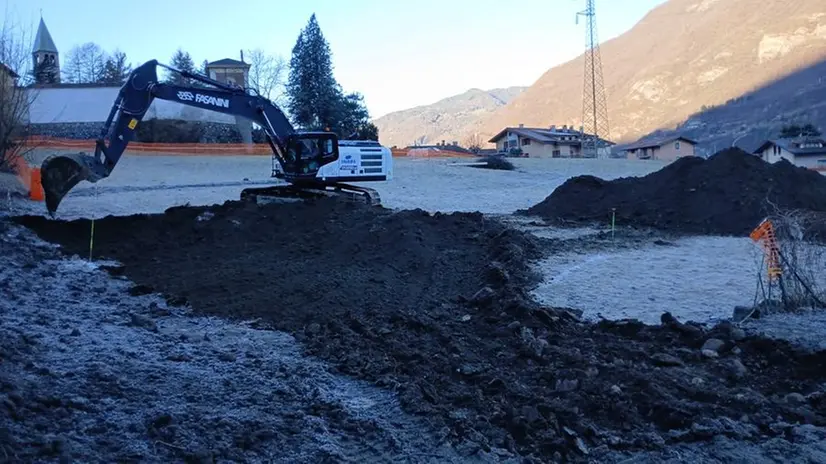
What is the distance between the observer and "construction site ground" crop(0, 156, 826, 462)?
5758mm

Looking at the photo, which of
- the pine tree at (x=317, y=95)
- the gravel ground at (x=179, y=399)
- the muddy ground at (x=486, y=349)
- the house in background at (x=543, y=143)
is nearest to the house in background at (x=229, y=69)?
the pine tree at (x=317, y=95)

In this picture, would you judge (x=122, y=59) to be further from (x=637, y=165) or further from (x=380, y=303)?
(x=380, y=303)

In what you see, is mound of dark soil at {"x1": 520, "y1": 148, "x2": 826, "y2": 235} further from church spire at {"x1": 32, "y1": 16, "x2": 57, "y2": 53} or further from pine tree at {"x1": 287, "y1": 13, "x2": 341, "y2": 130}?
church spire at {"x1": 32, "y1": 16, "x2": 57, "y2": 53}

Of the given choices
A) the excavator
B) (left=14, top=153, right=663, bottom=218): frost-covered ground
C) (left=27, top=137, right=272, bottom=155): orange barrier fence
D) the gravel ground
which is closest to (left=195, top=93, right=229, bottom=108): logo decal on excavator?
the excavator

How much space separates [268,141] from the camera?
20.0 metres

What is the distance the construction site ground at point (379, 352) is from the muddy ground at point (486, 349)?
0.09 feet

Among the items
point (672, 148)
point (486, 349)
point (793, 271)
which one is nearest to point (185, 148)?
point (793, 271)

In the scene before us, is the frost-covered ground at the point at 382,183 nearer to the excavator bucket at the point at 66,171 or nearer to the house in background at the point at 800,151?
the excavator bucket at the point at 66,171

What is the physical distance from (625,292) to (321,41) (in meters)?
55.2

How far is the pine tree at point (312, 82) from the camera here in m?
62.1

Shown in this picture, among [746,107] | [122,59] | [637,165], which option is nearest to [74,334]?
[637,165]

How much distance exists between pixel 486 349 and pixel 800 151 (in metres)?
61.6

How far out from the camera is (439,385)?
693cm

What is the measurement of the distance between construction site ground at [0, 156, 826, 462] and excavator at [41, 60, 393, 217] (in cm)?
131
